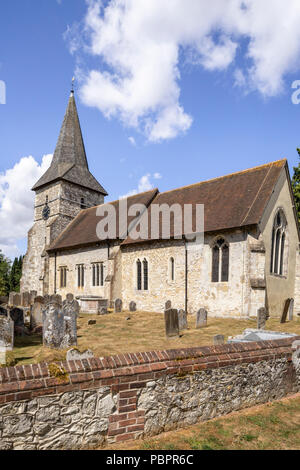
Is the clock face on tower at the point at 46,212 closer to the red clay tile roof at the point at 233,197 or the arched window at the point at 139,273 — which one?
the red clay tile roof at the point at 233,197

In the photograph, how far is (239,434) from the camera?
4527 millimetres

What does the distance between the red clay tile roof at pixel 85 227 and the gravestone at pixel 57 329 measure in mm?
12865

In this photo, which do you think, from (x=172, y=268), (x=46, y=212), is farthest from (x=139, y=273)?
(x=46, y=212)

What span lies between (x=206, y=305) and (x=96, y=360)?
1356 cm

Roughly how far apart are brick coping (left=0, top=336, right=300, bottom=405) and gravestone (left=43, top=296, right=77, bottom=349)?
6.06m

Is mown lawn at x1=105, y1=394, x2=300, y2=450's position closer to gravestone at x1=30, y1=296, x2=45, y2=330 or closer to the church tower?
gravestone at x1=30, y1=296, x2=45, y2=330

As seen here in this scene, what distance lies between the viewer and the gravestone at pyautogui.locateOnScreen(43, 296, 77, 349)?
9.77m

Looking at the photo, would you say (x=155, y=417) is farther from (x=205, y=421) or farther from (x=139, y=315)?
(x=139, y=315)

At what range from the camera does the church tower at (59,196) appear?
29828mm

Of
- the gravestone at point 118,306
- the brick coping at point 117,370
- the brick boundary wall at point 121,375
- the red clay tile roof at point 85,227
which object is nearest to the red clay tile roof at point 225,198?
the red clay tile roof at point 85,227

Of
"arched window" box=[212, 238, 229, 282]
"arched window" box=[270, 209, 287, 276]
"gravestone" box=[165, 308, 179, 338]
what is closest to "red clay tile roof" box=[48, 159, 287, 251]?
"arched window" box=[212, 238, 229, 282]

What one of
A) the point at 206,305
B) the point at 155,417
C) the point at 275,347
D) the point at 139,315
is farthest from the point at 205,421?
the point at 139,315
